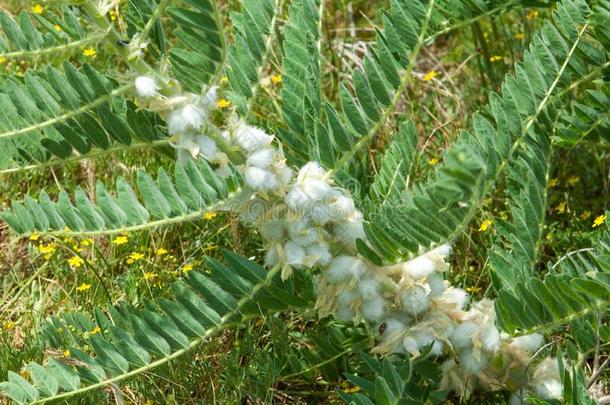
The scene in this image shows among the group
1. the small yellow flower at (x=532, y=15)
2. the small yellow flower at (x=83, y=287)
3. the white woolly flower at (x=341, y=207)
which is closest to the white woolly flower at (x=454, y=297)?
the white woolly flower at (x=341, y=207)

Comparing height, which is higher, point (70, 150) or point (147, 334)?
point (70, 150)

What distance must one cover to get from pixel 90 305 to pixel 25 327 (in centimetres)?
14

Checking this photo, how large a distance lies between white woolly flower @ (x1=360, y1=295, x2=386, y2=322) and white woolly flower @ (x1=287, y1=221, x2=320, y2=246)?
0.14 metres

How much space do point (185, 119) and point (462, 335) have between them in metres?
0.57

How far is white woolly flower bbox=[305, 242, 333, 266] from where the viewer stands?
Result: 1.59 m

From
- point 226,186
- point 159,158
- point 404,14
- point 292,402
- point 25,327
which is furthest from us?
point 159,158

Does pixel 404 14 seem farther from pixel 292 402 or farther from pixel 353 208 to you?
pixel 292 402

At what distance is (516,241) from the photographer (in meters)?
1.72

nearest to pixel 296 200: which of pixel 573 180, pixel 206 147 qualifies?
pixel 206 147

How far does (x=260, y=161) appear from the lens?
1.57m

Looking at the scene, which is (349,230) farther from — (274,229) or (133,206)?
(133,206)

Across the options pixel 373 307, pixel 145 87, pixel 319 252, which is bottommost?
pixel 373 307

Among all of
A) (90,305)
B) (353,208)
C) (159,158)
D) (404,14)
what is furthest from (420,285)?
(159,158)

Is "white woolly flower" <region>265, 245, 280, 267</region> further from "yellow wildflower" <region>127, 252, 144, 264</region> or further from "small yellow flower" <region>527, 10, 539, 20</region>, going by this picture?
"small yellow flower" <region>527, 10, 539, 20</region>
